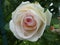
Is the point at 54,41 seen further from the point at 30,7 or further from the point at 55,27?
the point at 30,7

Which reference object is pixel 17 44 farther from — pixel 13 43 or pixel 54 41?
pixel 54 41

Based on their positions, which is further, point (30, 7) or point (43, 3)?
point (43, 3)

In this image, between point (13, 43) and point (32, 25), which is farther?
point (13, 43)

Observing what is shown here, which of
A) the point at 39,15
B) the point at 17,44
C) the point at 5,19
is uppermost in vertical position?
the point at 39,15

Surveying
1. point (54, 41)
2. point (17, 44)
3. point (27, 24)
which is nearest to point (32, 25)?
point (27, 24)

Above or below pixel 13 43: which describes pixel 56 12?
above

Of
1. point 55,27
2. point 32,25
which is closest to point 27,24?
point 32,25
